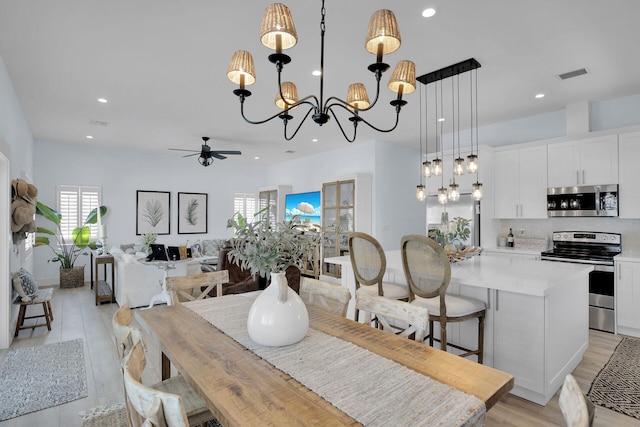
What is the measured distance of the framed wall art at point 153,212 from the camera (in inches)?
294

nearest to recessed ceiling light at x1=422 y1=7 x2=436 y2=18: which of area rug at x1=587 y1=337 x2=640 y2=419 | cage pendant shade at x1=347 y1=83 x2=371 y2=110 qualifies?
cage pendant shade at x1=347 y1=83 x2=371 y2=110

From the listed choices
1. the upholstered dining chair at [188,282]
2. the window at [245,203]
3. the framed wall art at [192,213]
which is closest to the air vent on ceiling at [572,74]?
the upholstered dining chair at [188,282]

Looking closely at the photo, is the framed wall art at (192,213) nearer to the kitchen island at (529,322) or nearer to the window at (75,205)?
the window at (75,205)

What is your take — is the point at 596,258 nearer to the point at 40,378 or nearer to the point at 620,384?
the point at 620,384

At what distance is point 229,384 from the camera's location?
116cm

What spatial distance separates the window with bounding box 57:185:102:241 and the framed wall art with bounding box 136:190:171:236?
78 cm

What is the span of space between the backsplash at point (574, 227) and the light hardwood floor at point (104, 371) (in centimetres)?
127

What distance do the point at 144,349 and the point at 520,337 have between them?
237 cm

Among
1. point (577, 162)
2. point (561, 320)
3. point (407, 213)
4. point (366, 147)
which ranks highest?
point (366, 147)

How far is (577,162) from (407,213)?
10.2 feet

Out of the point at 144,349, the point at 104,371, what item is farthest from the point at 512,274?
the point at 104,371

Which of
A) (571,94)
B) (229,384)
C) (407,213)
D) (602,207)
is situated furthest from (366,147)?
(229,384)

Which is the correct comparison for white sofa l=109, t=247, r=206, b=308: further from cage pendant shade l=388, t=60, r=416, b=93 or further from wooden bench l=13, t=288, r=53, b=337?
cage pendant shade l=388, t=60, r=416, b=93

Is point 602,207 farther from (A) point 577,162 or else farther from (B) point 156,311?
(B) point 156,311
